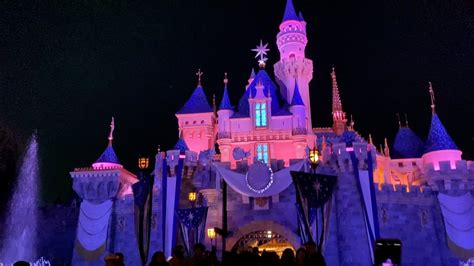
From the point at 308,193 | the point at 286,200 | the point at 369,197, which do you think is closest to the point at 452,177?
the point at 369,197

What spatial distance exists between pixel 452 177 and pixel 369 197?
235 inches

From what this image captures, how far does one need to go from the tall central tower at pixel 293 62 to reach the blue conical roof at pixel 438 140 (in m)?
8.48

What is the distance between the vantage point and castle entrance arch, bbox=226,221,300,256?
24166 millimetres

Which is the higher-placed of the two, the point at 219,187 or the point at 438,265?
the point at 219,187

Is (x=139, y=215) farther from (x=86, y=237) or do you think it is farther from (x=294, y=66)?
(x=294, y=66)

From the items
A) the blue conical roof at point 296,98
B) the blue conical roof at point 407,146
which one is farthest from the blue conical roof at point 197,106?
the blue conical roof at point 407,146

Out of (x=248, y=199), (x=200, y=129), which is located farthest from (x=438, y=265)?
(x=200, y=129)

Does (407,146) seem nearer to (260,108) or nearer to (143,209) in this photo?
(260,108)

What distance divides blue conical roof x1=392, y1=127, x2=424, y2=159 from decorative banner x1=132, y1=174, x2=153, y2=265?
20803 millimetres

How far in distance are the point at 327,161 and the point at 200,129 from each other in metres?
12.2

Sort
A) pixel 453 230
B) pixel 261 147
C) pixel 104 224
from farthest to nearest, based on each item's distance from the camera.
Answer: pixel 261 147 < pixel 104 224 < pixel 453 230

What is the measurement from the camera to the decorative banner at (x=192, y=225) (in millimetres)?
22359

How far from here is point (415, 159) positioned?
3152cm

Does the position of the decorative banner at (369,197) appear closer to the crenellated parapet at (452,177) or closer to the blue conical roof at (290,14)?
the crenellated parapet at (452,177)
